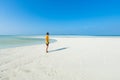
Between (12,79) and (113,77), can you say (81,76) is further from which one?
(12,79)

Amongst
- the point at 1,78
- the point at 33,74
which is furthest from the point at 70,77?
the point at 1,78

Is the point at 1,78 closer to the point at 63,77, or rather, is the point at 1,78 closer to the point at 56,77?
the point at 56,77

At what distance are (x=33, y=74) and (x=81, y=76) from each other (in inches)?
83.6

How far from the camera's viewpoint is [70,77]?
3.99 metres

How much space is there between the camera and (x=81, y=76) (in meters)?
4.07

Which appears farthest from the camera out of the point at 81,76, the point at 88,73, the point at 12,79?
the point at 88,73

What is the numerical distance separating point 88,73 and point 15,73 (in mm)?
3344

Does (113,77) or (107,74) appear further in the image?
(107,74)

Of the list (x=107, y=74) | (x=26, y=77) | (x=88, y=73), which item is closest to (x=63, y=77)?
(x=88, y=73)

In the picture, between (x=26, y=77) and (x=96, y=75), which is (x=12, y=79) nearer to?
(x=26, y=77)

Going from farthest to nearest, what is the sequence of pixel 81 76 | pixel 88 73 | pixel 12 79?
pixel 88 73, pixel 81 76, pixel 12 79

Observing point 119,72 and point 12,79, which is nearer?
point 12,79

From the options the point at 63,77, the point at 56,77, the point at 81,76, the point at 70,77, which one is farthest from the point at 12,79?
the point at 81,76

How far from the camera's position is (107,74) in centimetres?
424
